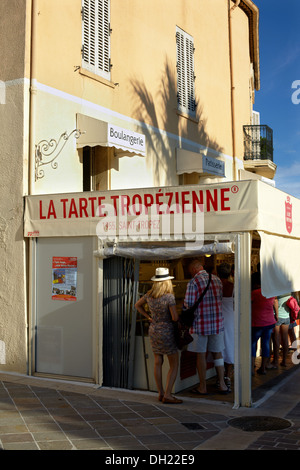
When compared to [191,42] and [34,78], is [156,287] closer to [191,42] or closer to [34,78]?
[34,78]

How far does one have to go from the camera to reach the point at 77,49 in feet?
35.1

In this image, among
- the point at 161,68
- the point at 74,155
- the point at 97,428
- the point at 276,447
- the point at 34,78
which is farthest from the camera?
the point at 161,68

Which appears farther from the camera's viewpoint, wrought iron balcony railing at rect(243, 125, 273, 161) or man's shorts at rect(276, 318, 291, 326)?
wrought iron balcony railing at rect(243, 125, 273, 161)

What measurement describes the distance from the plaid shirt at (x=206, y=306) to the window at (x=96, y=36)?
5.32 m

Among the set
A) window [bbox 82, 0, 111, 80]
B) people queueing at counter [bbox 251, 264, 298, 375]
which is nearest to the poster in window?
people queueing at counter [bbox 251, 264, 298, 375]

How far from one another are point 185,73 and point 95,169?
4529mm

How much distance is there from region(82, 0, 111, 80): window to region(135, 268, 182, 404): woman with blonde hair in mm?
5331

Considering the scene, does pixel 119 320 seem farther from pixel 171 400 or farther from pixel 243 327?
pixel 243 327

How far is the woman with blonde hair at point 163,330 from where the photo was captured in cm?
743

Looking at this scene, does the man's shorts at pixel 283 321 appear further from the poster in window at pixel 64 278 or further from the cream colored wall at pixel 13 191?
the cream colored wall at pixel 13 191

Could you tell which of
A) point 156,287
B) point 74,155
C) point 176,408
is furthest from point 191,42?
point 176,408

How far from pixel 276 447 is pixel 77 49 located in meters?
8.02

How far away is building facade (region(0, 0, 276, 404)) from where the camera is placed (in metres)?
9.41

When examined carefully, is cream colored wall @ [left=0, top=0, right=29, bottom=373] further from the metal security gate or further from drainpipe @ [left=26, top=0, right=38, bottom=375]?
the metal security gate
